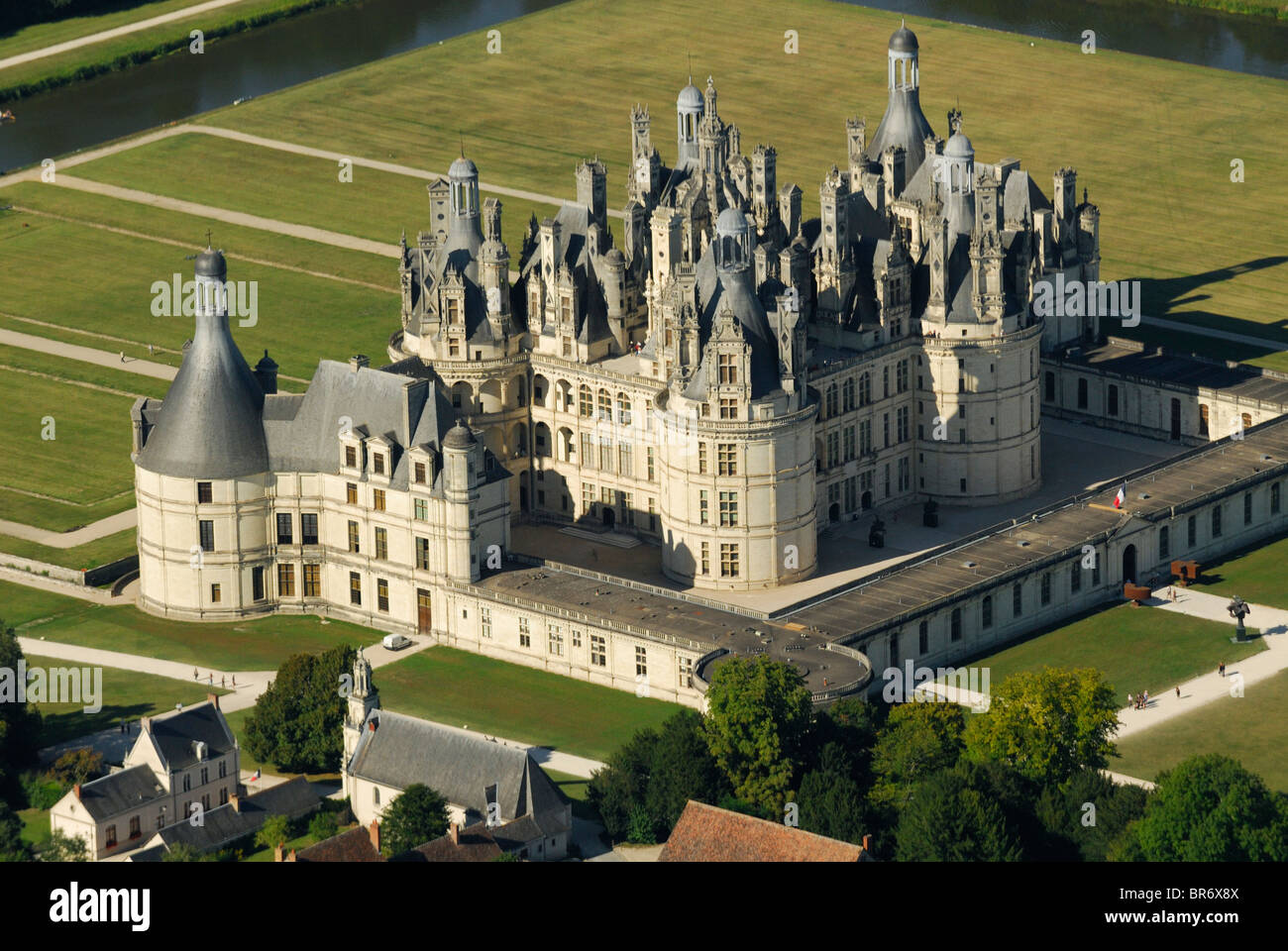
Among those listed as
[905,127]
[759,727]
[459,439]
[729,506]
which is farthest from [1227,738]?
[905,127]

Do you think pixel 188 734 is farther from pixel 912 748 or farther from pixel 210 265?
pixel 912 748

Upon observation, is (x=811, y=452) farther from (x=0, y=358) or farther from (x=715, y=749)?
(x=0, y=358)

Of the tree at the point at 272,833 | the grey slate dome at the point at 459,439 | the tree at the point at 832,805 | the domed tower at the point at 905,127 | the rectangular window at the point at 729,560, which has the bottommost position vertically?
the tree at the point at 272,833

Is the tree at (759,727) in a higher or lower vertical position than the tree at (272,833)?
higher

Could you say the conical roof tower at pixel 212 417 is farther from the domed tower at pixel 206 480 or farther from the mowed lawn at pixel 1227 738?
the mowed lawn at pixel 1227 738

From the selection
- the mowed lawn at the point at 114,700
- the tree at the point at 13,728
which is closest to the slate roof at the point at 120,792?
the tree at the point at 13,728
